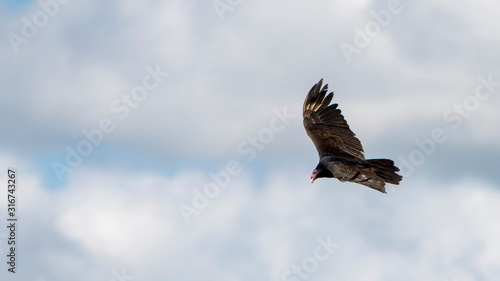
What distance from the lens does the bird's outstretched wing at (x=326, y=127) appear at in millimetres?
32094

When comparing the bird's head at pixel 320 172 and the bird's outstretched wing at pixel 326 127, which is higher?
the bird's outstretched wing at pixel 326 127

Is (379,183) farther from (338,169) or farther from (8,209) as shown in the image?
(8,209)

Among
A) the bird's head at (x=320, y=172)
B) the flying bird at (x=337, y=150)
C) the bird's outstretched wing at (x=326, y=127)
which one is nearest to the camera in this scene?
the flying bird at (x=337, y=150)

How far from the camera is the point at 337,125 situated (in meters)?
33.1

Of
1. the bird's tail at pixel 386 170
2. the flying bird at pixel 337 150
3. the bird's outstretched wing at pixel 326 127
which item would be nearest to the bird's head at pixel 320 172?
the flying bird at pixel 337 150

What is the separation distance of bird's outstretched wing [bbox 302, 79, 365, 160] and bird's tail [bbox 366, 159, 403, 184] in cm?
199

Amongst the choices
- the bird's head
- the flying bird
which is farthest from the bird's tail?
the bird's head

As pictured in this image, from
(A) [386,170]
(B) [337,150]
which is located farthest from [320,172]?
(A) [386,170]

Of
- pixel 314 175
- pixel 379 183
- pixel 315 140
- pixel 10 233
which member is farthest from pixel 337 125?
pixel 10 233

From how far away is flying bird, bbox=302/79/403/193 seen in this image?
28948 millimetres

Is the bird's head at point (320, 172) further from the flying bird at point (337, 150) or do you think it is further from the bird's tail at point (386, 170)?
the bird's tail at point (386, 170)

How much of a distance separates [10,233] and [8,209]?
7.47 feet

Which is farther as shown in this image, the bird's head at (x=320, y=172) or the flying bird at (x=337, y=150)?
the bird's head at (x=320, y=172)

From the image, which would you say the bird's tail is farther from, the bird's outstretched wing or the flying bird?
the bird's outstretched wing
